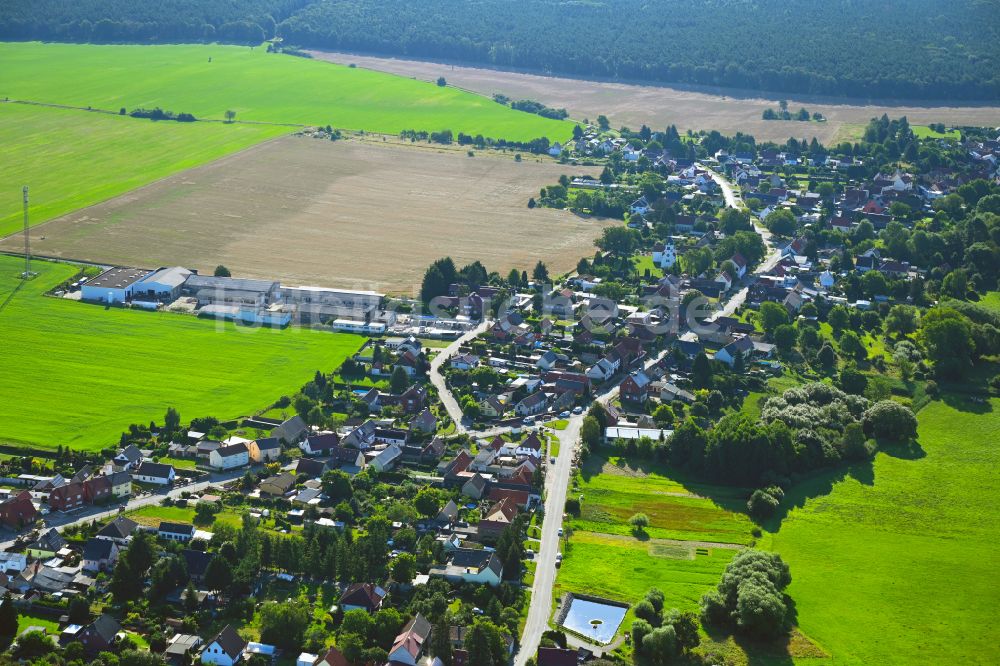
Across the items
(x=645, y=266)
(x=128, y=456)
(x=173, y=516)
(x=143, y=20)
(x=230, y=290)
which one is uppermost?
(x=143, y=20)

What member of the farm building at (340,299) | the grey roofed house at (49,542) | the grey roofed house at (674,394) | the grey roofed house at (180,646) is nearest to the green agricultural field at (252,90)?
the farm building at (340,299)

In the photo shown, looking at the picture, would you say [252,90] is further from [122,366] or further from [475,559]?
[475,559]

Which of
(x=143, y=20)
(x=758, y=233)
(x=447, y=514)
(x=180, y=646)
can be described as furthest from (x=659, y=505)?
(x=143, y=20)

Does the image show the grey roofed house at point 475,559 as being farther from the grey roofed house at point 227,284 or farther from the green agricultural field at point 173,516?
the grey roofed house at point 227,284

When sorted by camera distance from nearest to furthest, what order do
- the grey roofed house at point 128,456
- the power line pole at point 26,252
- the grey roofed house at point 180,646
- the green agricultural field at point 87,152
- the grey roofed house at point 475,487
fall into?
the grey roofed house at point 180,646
the grey roofed house at point 475,487
the grey roofed house at point 128,456
the power line pole at point 26,252
the green agricultural field at point 87,152

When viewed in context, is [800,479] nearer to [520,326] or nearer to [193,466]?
[520,326]

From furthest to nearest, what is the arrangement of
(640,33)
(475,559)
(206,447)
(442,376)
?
(640,33), (442,376), (206,447), (475,559)
